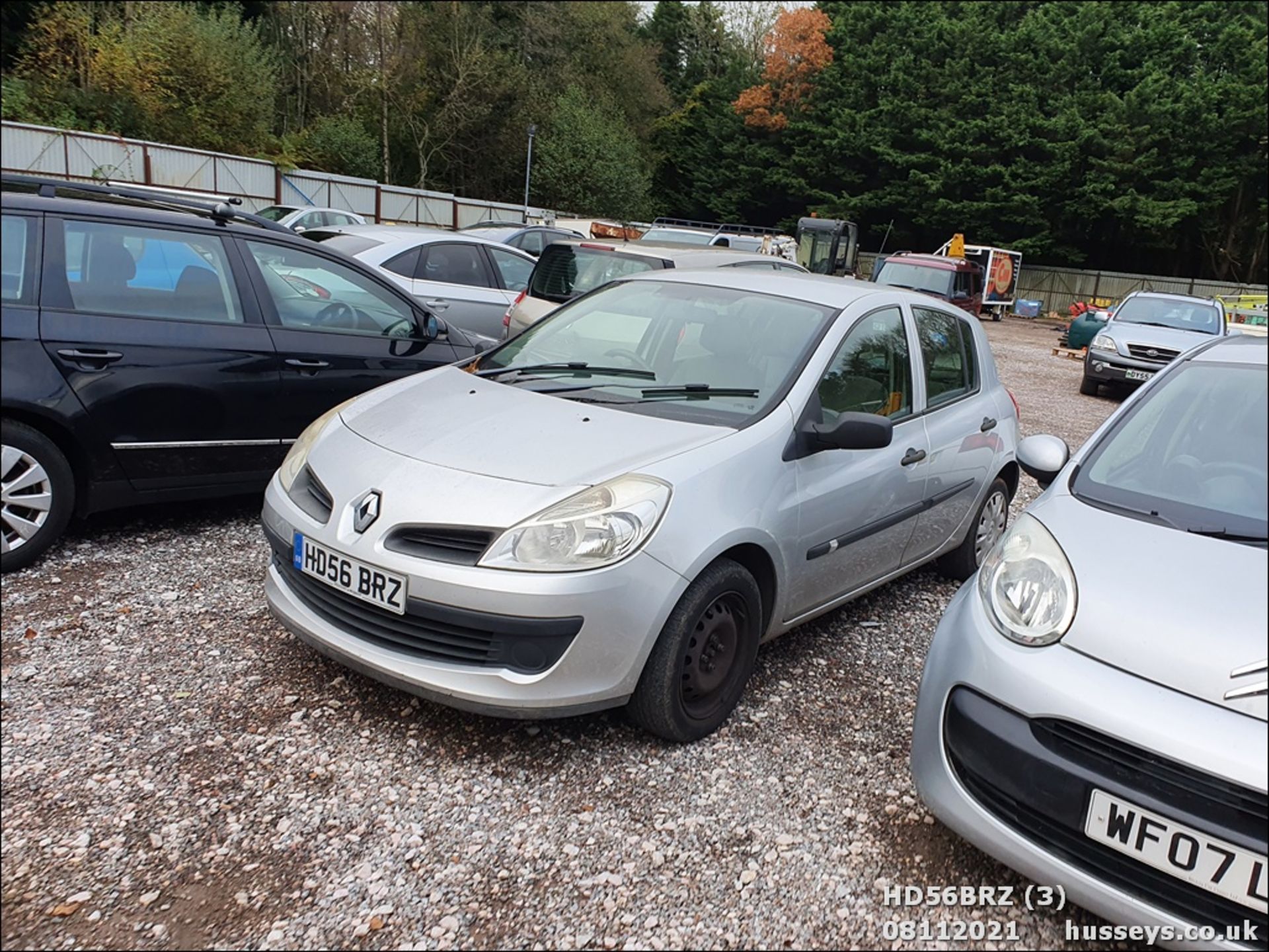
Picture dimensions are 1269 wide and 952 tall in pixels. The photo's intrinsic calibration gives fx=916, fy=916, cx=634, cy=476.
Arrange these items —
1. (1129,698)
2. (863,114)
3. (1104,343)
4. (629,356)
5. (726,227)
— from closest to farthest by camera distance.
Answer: (1129,698) < (629,356) < (1104,343) < (726,227) < (863,114)

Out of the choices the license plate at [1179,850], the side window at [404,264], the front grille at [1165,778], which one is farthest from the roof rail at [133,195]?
the license plate at [1179,850]

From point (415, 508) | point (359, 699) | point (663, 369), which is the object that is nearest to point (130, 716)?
point (359, 699)

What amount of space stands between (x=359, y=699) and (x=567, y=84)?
39.4m

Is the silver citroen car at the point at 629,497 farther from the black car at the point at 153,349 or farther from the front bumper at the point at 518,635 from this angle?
the black car at the point at 153,349

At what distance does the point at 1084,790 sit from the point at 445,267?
7.68m

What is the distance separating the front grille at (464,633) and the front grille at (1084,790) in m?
1.12

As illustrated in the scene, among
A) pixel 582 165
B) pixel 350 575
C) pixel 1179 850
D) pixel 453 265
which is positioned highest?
pixel 582 165

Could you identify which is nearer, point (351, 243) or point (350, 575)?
point (350, 575)

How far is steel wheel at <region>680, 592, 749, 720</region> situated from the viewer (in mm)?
Result: 2990

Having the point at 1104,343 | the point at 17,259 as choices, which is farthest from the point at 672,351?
the point at 1104,343

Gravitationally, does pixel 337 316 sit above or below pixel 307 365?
above

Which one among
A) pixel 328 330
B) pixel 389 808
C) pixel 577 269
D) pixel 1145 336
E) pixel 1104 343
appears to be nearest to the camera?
pixel 389 808

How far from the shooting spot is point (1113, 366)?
44.5 feet

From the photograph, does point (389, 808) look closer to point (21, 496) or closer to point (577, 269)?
point (21, 496)
